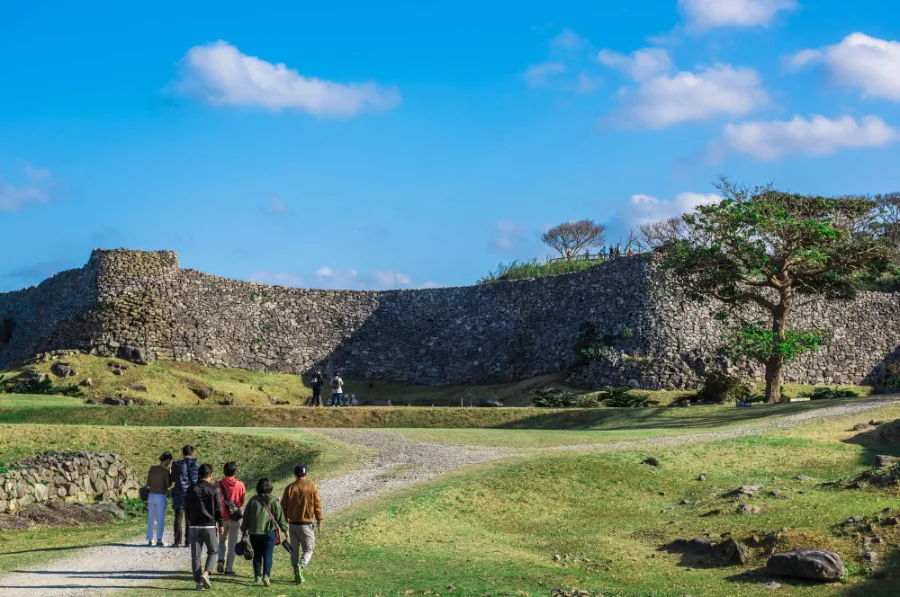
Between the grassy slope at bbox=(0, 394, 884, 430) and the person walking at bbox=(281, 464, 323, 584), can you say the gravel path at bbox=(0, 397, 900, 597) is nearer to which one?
the person walking at bbox=(281, 464, 323, 584)

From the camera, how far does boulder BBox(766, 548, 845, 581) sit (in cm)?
1551

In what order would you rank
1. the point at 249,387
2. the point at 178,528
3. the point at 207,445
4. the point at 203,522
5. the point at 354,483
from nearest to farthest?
the point at 203,522, the point at 178,528, the point at 354,483, the point at 207,445, the point at 249,387

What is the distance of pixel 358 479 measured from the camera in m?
23.6

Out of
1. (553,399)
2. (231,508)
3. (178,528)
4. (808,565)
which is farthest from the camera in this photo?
(553,399)

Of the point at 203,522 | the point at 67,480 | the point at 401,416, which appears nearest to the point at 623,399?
the point at 401,416

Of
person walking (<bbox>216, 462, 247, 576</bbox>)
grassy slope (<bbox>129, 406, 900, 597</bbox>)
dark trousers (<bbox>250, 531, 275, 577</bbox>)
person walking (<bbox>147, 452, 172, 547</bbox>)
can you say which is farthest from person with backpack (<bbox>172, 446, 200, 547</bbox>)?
dark trousers (<bbox>250, 531, 275, 577</bbox>)

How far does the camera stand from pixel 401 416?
127 feet

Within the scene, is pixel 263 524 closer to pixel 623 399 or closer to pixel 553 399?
pixel 623 399

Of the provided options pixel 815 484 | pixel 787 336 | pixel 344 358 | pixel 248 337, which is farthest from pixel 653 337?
pixel 815 484

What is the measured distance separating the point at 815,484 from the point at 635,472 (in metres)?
4.44

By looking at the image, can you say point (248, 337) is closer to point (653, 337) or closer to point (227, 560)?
point (653, 337)

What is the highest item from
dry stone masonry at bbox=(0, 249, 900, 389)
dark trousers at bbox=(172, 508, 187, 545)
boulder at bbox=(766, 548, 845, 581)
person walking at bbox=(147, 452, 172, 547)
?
dry stone masonry at bbox=(0, 249, 900, 389)

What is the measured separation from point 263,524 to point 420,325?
1864 inches

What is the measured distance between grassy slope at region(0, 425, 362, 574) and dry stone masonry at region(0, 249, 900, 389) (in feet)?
79.4
